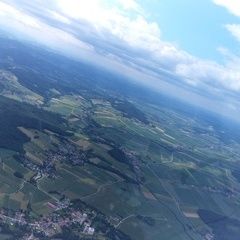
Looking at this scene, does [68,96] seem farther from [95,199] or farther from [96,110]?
[95,199]

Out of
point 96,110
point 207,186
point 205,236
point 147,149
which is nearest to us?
point 205,236

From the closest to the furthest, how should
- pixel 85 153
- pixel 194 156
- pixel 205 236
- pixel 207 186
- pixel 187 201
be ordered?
1. pixel 205 236
2. pixel 187 201
3. pixel 85 153
4. pixel 207 186
5. pixel 194 156

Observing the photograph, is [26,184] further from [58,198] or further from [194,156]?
[194,156]

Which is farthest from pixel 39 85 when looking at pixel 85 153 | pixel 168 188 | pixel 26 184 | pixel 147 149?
pixel 26 184

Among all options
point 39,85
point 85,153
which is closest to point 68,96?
point 39,85

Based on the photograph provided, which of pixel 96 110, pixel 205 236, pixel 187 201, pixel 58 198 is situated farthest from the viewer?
pixel 96 110

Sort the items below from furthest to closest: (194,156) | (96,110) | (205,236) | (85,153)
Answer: (96,110) < (194,156) < (85,153) < (205,236)

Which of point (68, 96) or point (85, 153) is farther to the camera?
point (68, 96)

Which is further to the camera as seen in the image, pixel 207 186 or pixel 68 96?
pixel 68 96

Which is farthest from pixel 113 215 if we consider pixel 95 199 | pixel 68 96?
pixel 68 96
